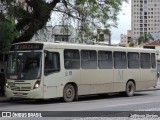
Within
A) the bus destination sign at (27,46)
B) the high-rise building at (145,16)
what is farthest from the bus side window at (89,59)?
the high-rise building at (145,16)

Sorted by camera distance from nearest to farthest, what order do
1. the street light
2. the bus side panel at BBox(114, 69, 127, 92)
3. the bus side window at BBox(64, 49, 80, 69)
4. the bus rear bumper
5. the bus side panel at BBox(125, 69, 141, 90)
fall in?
the bus rear bumper < the bus side window at BBox(64, 49, 80, 69) < the bus side panel at BBox(114, 69, 127, 92) < the street light < the bus side panel at BBox(125, 69, 141, 90)

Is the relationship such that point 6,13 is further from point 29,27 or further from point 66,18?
point 66,18

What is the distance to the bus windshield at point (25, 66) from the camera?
19062mm

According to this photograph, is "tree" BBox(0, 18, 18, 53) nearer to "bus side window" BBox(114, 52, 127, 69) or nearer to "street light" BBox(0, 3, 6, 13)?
"street light" BBox(0, 3, 6, 13)

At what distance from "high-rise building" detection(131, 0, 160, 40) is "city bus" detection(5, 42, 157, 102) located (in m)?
84.9

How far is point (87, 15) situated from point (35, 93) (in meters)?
11.0

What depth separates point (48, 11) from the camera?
2633 cm

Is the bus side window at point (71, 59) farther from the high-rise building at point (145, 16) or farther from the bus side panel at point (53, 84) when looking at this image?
the high-rise building at point (145, 16)

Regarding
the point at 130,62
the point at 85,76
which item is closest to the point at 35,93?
the point at 85,76

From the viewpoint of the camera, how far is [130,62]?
24797 mm

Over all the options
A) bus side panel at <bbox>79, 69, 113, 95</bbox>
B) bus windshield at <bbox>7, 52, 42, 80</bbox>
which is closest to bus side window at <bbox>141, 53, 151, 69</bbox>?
bus side panel at <bbox>79, 69, 113, 95</bbox>

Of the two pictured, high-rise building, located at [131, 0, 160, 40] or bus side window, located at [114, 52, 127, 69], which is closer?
bus side window, located at [114, 52, 127, 69]

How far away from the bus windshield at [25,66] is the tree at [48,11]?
5.30 meters

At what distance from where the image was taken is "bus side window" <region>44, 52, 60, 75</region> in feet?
63.2
